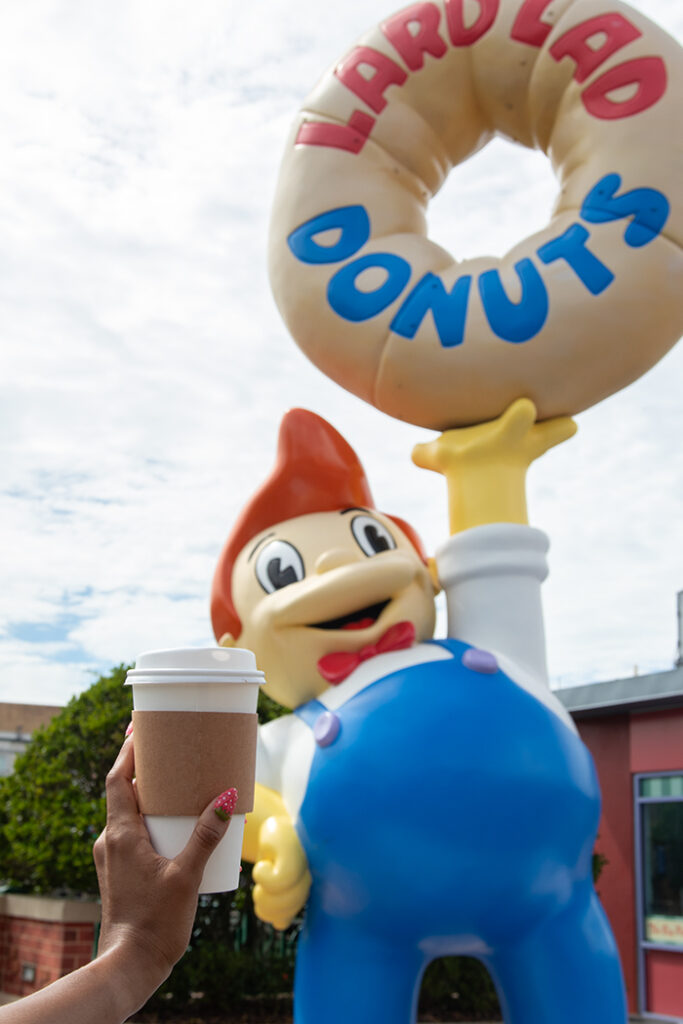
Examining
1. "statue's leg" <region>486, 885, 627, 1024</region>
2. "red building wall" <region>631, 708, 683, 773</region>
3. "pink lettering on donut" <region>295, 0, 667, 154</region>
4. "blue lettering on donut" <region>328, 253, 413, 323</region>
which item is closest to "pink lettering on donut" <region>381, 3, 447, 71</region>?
"pink lettering on donut" <region>295, 0, 667, 154</region>

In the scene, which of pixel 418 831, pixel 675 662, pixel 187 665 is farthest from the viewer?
pixel 675 662

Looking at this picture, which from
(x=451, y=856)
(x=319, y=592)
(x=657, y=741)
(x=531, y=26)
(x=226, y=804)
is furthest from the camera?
(x=657, y=741)

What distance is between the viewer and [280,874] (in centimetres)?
318

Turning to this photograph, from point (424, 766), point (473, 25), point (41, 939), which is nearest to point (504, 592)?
point (424, 766)

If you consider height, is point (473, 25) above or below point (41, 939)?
above

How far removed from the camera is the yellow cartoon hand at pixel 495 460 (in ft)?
12.0

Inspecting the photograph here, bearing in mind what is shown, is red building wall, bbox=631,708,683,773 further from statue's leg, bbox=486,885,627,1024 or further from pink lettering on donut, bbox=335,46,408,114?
pink lettering on donut, bbox=335,46,408,114

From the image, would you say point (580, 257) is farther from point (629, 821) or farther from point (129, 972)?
point (629, 821)

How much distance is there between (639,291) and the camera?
350cm

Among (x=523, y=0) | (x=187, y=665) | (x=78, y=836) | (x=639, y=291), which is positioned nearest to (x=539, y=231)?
(x=639, y=291)

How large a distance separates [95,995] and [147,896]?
0.41 ft

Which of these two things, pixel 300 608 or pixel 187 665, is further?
pixel 300 608

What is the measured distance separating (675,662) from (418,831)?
7.39m

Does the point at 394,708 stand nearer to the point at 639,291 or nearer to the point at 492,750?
the point at 492,750
